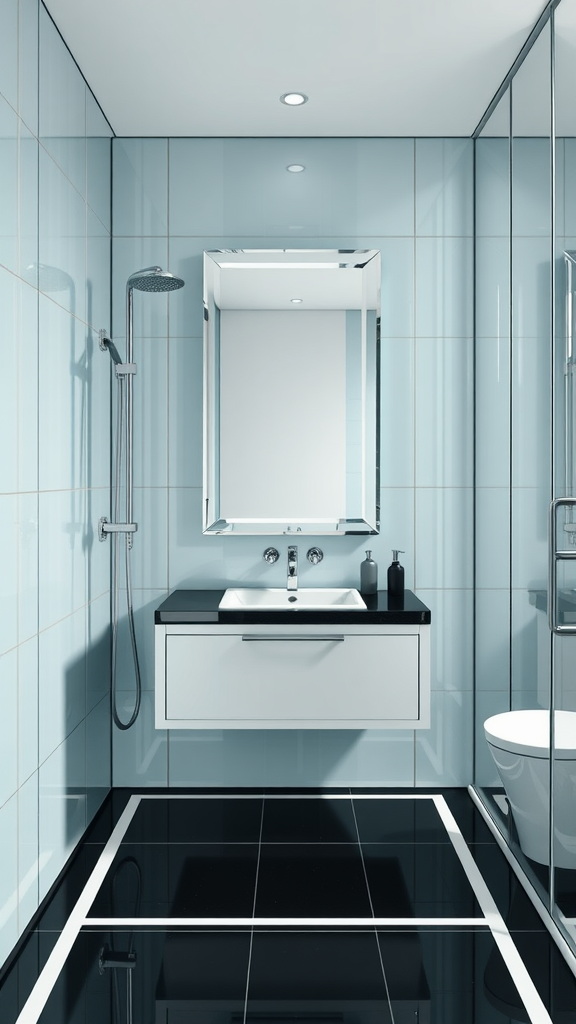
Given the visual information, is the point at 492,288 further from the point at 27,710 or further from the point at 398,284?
the point at 27,710

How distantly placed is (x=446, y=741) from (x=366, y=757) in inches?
12.8

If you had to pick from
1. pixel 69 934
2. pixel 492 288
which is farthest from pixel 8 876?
pixel 492 288

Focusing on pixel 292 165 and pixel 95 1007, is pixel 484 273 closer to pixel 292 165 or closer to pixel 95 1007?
pixel 292 165

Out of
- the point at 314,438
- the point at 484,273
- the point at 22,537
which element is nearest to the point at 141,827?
the point at 22,537

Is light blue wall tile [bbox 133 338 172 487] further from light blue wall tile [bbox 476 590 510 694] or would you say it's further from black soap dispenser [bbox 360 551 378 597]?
light blue wall tile [bbox 476 590 510 694]

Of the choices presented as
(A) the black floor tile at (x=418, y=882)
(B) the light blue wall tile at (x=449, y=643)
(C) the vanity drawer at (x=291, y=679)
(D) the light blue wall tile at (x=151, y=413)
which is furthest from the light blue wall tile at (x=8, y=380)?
(B) the light blue wall tile at (x=449, y=643)

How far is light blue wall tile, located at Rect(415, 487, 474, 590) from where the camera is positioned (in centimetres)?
294

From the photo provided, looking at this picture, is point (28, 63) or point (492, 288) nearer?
point (28, 63)

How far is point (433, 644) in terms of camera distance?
2949mm

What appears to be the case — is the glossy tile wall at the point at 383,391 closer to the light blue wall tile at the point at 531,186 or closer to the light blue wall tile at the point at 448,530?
the light blue wall tile at the point at 448,530

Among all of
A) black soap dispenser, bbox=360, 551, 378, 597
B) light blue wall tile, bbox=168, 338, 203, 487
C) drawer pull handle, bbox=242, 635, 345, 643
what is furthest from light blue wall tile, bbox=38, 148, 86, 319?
black soap dispenser, bbox=360, 551, 378, 597

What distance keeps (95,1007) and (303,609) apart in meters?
1.22

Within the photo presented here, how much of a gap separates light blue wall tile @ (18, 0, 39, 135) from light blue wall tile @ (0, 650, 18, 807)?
1399 mm

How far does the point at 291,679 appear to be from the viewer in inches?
97.5
